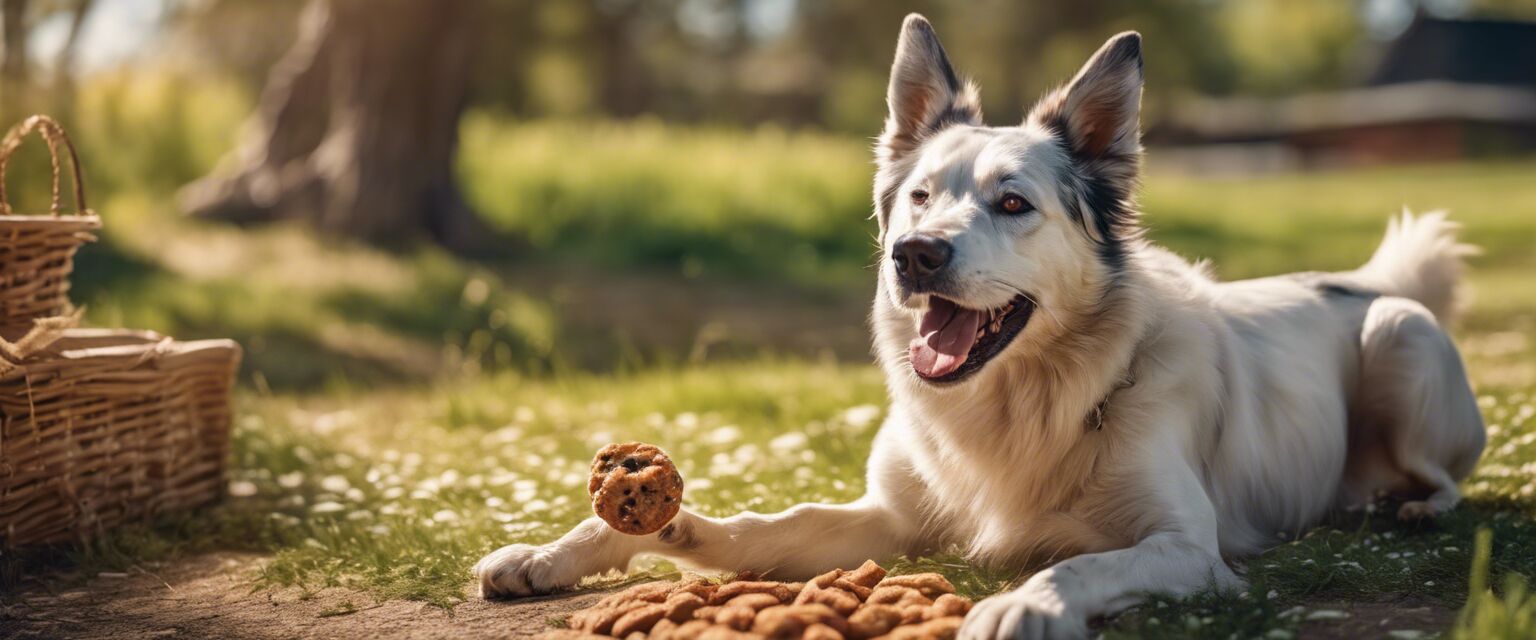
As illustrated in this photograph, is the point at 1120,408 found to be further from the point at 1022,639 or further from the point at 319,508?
the point at 319,508

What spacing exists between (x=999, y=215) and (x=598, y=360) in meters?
6.02

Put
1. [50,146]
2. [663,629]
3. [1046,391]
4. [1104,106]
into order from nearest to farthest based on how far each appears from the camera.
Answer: [663,629] → [1046,391] → [1104,106] → [50,146]

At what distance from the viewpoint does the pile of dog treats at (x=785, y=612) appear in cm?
Answer: 307

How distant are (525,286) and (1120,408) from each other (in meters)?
7.84

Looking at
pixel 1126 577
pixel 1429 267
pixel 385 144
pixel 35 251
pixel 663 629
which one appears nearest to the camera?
pixel 663 629

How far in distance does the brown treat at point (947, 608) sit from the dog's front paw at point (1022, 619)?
0.42 ft

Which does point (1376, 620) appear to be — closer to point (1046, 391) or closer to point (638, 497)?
point (1046, 391)

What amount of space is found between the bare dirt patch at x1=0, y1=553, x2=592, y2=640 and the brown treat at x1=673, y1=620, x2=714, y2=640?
19.0 inches

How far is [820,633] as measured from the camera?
9.84 feet

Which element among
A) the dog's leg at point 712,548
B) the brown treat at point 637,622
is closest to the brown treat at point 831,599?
the brown treat at point 637,622

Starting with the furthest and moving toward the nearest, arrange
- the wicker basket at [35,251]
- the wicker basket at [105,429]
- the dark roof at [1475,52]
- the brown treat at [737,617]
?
the dark roof at [1475,52] → the wicker basket at [35,251] → the wicker basket at [105,429] → the brown treat at [737,617]

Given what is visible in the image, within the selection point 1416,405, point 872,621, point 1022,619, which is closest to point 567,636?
point 872,621

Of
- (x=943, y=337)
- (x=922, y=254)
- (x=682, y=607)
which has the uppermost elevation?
(x=922, y=254)

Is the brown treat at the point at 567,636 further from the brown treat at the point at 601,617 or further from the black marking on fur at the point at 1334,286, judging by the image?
the black marking on fur at the point at 1334,286
